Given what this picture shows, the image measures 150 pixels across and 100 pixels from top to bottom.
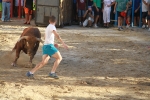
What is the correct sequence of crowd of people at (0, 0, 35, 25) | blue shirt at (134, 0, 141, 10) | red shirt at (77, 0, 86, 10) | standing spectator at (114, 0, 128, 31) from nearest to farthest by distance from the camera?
standing spectator at (114, 0, 128, 31), blue shirt at (134, 0, 141, 10), crowd of people at (0, 0, 35, 25), red shirt at (77, 0, 86, 10)

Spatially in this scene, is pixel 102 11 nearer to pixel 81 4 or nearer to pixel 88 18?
pixel 88 18

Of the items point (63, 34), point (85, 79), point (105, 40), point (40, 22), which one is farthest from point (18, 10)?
point (85, 79)

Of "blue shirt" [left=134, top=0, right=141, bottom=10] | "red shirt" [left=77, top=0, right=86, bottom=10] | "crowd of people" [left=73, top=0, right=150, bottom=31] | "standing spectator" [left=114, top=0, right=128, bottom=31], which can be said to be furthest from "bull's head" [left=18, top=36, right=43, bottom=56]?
"red shirt" [left=77, top=0, right=86, bottom=10]

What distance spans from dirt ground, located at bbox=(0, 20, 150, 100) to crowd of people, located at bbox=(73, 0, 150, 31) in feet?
15.7

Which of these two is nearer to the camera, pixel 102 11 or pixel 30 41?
pixel 30 41

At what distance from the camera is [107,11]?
2133 cm

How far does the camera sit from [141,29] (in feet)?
67.4

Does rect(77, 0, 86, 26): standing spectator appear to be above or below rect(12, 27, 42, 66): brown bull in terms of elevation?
above

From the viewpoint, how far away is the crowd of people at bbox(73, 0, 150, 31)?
2045cm

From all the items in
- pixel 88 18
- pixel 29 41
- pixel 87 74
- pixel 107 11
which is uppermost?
pixel 107 11

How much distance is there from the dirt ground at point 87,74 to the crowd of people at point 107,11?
15.7 feet

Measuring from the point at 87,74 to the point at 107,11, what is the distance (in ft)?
38.9

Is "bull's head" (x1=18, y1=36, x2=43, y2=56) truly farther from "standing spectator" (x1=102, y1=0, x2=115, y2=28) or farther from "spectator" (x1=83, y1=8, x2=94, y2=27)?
"spectator" (x1=83, y1=8, x2=94, y2=27)

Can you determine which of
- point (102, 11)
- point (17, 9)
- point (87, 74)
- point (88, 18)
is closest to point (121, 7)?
point (102, 11)
